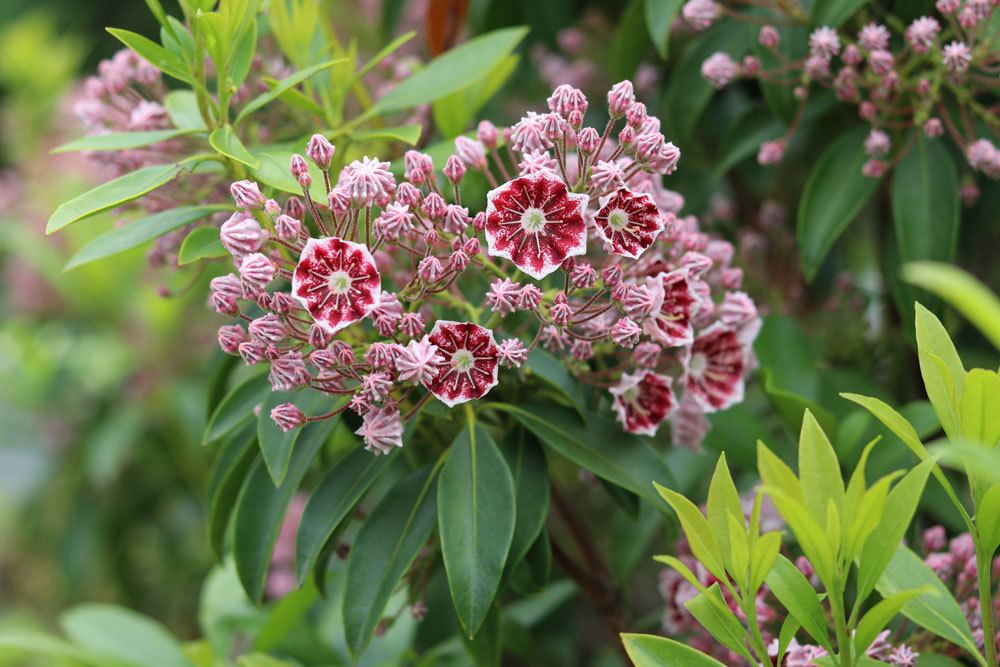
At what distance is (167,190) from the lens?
101 cm

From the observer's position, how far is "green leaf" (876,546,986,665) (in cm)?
77

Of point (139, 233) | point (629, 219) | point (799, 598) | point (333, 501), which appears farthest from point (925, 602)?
point (139, 233)

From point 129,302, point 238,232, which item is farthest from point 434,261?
point 129,302

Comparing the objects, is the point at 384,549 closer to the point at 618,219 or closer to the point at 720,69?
the point at 618,219

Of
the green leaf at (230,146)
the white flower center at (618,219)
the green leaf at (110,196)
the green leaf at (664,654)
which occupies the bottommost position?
the green leaf at (664,654)

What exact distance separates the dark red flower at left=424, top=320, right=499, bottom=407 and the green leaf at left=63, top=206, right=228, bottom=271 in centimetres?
26

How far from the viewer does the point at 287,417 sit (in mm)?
788

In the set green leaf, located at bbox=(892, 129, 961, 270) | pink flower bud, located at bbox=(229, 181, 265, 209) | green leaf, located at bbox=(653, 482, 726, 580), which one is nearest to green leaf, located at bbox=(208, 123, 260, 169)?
pink flower bud, located at bbox=(229, 181, 265, 209)

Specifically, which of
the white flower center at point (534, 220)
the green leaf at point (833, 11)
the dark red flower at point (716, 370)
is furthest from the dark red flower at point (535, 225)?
the green leaf at point (833, 11)

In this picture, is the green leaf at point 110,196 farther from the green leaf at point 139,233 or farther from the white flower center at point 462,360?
the white flower center at point 462,360

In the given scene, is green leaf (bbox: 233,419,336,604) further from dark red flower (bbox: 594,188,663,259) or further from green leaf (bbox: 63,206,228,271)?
dark red flower (bbox: 594,188,663,259)

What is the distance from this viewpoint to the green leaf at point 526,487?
2.88 feet

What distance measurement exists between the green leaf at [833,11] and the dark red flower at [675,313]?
1.13 ft

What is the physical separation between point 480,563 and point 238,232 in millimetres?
307
